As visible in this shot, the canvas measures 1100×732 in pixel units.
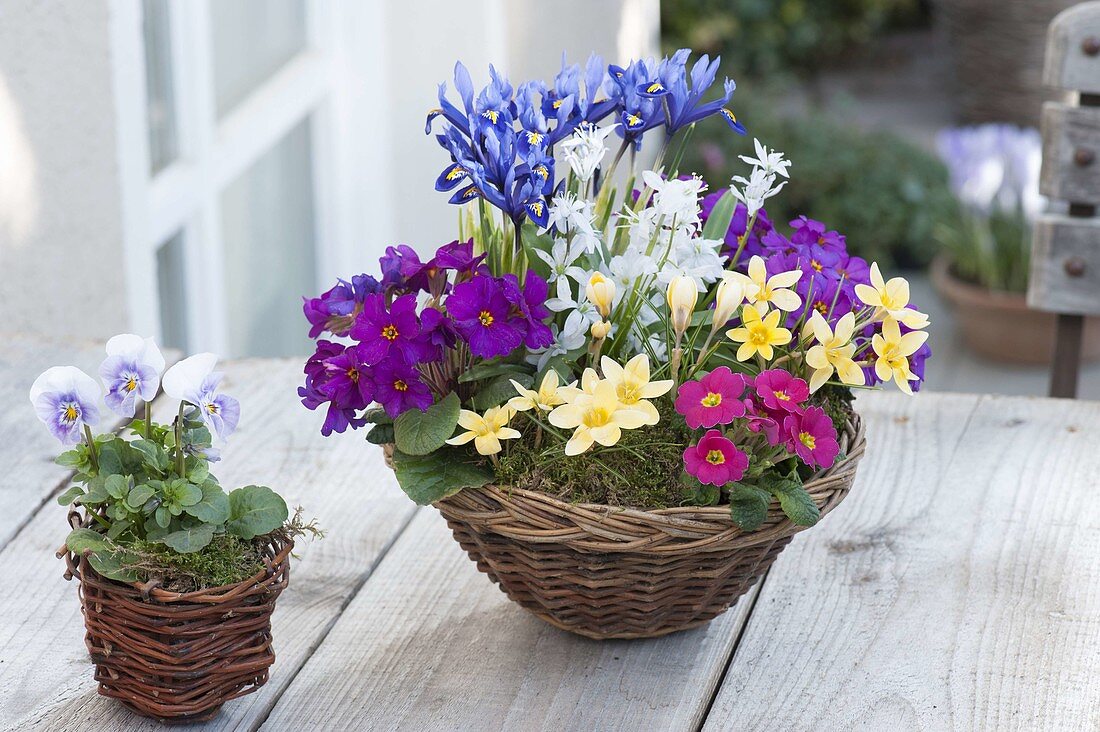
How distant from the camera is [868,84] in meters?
5.93

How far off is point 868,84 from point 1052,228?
426 centimetres

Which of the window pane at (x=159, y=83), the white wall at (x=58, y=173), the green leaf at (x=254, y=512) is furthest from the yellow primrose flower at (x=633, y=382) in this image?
the window pane at (x=159, y=83)

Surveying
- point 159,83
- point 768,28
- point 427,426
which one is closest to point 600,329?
point 427,426

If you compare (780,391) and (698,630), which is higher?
(780,391)

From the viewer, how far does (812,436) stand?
0.86 meters

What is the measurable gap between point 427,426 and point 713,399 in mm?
189

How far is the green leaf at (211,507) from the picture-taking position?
33.4 inches

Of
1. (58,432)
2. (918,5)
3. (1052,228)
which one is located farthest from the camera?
(918,5)

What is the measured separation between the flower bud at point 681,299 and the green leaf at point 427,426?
156 mm

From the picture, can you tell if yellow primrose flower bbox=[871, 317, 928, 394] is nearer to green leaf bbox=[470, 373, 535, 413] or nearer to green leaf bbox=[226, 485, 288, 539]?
green leaf bbox=[470, 373, 535, 413]

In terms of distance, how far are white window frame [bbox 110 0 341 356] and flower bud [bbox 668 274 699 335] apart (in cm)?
121

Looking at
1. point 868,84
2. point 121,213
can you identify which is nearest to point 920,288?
point 868,84

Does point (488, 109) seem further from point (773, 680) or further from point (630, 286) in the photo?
point (773, 680)

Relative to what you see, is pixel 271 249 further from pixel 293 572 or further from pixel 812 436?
pixel 812 436
